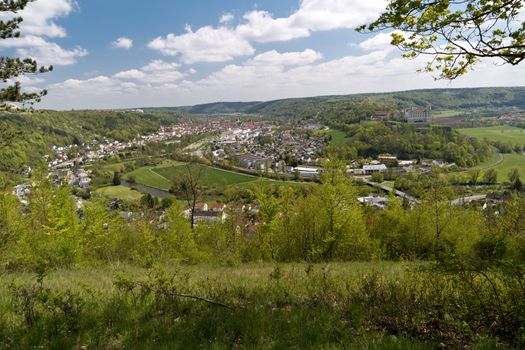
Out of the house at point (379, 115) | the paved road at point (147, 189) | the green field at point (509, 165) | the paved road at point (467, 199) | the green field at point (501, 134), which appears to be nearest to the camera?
the paved road at point (467, 199)

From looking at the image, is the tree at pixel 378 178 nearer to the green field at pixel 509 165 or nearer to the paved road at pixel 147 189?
the green field at pixel 509 165

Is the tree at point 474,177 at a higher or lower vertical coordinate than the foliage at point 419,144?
lower

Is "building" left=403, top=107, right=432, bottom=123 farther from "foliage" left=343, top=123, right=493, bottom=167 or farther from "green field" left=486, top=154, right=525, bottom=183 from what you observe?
"green field" left=486, top=154, right=525, bottom=183

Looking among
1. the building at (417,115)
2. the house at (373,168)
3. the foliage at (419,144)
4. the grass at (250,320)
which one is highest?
the building at (417,115)

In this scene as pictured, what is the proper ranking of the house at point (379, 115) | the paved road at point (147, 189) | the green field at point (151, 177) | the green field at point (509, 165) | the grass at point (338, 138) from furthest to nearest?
the house at point (379, 115), the grass at point (338, 138), the green field at point (151, 177), the paved road at point (147, 189), the green field at point (509, 165)

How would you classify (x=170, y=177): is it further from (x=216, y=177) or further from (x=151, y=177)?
(x=216, y=177)

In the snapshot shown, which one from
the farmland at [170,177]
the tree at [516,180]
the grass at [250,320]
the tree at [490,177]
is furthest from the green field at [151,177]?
the grass at [250,320]
